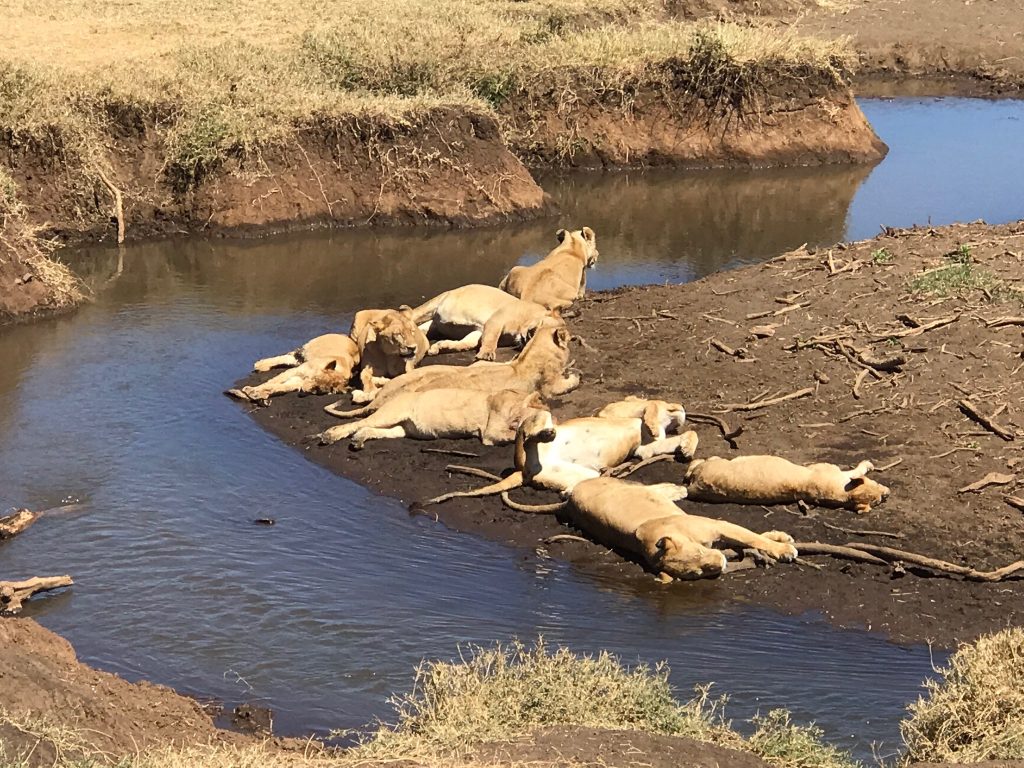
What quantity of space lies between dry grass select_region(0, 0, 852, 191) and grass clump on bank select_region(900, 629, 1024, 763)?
16.2 m

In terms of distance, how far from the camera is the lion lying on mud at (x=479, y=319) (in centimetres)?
1447

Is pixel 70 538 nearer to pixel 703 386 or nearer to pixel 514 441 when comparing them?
pixel 514 441

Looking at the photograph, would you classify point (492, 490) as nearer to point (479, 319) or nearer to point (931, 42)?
point (479, 319)

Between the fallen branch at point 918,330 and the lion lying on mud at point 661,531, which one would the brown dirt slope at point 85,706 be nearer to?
the lion lying on mud at point 661,531

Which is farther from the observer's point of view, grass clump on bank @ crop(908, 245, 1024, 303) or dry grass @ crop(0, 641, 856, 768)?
grass clump on bank @ crop(908, 245, 1024, 303)

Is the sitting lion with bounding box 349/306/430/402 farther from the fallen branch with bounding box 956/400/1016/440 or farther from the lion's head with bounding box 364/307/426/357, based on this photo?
the fallen branch with bounding box 956/400/1016/440

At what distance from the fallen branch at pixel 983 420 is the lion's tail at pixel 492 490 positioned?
142 inches

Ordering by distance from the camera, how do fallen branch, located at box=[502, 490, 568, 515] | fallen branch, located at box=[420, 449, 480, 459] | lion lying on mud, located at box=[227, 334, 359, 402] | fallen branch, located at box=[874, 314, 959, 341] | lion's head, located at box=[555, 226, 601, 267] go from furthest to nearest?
lion's head, located at box=[555, 226, 601, 267]
lion lying on mud, located at box=[227, 334, 359, 402]
fallen branch, located at box=[874, 314, 959, 341]
fallen branch, located at box=[420, 449, 480, 459]
fallen branch, located at box=[502, 490, 568, 515]

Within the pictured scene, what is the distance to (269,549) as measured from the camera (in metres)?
10.8

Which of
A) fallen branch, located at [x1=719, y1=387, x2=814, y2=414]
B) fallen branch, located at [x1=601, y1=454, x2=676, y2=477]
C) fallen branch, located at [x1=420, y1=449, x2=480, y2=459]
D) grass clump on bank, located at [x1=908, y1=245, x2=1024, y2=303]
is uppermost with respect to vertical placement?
grass clump on bank, located at [x1=908, y1=245, x2=1024, y2=303]

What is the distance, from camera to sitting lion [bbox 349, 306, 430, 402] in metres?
13.7

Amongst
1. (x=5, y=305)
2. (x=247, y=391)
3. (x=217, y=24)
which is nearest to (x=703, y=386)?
(x=247, y=391)

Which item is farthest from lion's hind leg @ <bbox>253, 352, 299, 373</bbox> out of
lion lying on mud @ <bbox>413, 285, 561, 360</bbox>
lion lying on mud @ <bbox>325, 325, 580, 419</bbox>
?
lion lying on mud @ <bbox>325, 325, 580, 419</bbox>

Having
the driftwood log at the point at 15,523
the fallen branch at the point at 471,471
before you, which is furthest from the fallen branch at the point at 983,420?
the driftwood log at the point at 15,523
